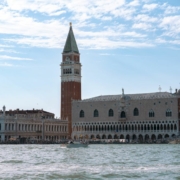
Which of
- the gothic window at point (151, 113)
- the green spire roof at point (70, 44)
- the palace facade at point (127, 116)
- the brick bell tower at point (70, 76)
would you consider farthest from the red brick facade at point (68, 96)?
the gothic window at point (151, 113)

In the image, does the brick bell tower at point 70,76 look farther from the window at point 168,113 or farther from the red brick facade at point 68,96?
the window at point 168,113

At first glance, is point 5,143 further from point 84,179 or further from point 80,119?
point 84,179

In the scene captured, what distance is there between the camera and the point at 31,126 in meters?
99.9

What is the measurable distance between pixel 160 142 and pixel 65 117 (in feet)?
100

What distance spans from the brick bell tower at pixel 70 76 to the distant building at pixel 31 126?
9.29 feet

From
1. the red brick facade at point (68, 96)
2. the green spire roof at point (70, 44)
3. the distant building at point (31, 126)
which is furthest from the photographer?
the green spire roof at point (70, 44)

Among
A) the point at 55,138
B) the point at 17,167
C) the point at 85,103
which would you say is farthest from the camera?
the point at 55,138

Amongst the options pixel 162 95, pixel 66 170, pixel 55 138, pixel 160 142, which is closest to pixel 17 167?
pixel 66 170

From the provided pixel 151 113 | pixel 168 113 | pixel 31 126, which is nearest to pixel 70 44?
pixel 31 126

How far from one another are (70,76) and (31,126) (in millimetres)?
15591

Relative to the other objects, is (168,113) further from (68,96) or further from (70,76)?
(70,76)

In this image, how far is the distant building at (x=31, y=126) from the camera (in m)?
93.2

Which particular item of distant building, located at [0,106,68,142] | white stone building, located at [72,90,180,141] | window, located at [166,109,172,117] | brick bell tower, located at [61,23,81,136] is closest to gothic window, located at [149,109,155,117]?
white stone building, located at [72,90,180,141]

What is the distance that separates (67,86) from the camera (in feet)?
355
